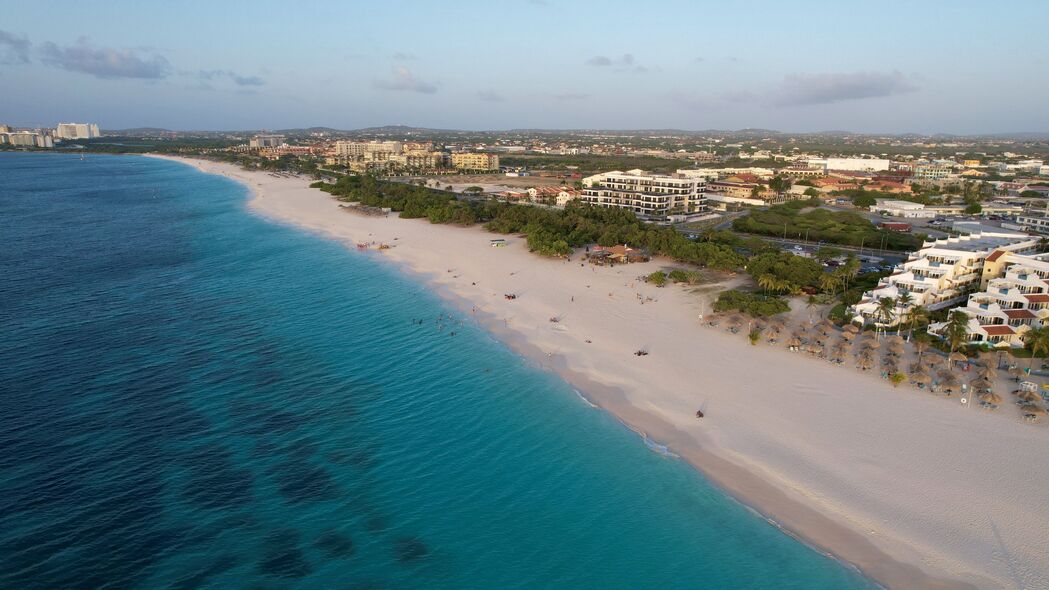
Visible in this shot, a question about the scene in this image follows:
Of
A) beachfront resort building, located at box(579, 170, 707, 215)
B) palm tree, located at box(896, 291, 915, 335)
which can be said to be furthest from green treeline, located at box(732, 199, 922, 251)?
palm tree, located at box(896, 291, 915, 335)

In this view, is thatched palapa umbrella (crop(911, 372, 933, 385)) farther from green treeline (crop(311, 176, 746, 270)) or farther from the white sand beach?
green treeline (crop(311, 176, 746, 270))

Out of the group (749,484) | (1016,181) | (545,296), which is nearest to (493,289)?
(545,296)

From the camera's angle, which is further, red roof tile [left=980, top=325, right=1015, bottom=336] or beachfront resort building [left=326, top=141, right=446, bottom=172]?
beachfront resort building [left=326, top=141, right=446, bottom=172]

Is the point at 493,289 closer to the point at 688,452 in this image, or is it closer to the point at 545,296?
the point at 545,296

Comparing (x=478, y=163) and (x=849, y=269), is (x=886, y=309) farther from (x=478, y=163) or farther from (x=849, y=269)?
(x=478, y=163)

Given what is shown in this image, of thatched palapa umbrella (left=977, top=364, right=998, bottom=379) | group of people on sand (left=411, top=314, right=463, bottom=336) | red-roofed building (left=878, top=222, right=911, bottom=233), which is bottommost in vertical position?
thatched palapa umbrella (left=977, top=364, right=998, bottom=379)

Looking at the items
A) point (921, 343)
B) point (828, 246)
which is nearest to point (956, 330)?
point (921, 343)

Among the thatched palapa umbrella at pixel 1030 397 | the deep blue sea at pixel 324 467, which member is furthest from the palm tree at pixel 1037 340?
the deep blue sea at pixel 324 467
